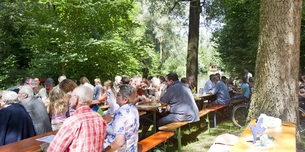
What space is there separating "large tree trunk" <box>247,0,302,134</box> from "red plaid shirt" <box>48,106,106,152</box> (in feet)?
9.56

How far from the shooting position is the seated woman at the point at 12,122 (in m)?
3.50

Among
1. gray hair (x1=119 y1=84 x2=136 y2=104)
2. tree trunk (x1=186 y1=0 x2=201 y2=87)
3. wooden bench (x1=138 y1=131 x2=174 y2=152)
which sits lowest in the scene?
wooden bench (x1=138 y1=131 x2=174 y2=152)

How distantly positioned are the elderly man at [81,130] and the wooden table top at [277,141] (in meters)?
1.29

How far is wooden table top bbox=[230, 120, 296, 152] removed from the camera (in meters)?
2.83

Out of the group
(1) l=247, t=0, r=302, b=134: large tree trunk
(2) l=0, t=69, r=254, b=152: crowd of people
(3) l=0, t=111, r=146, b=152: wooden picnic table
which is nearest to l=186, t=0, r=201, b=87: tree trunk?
(2) l=0, t=69, r=254, b=152: crowd of people

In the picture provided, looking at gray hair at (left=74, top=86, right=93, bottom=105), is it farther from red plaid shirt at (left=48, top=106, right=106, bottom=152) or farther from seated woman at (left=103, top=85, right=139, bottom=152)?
seated woman at (left=103, top=85, right=139, bottom=152)

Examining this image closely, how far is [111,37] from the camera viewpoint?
12727 mm

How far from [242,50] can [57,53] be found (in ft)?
38.9

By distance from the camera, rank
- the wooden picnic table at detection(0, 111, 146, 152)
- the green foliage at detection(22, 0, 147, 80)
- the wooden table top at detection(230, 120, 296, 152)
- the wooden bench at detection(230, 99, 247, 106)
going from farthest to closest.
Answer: the green foliage at detection(22, 0, 147, 80), the wooden bench at detection(230, 99, 247, 106), the wooden picnic table at detection(0, 111, 146, 152), the wooden table top at detection(230, 120, 296, 152)

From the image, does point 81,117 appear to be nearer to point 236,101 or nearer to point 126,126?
point 126,126

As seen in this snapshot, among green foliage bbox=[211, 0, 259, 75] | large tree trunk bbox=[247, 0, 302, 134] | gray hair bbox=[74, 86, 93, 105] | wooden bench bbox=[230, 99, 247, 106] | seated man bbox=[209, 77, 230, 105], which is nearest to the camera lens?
gray hair bbox=[74, 86, 93, 105]

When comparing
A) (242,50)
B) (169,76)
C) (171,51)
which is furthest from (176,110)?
(171,51)

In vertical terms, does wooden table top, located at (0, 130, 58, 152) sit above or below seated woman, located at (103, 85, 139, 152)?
below

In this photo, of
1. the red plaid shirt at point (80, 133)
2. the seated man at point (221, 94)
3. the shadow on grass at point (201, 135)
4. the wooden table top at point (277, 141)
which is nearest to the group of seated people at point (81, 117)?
the red plaid shirt at point (80, 133)
